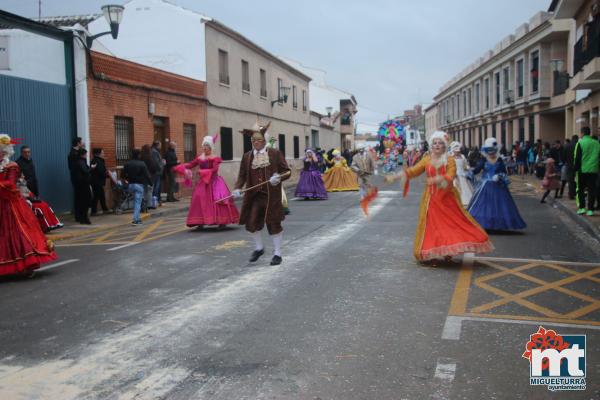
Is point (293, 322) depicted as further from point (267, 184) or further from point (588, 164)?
point (588, 164)

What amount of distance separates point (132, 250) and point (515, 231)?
6831 mm

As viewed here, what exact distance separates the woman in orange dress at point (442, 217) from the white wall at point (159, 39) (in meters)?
16.8

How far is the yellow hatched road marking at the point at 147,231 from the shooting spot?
11.0 m

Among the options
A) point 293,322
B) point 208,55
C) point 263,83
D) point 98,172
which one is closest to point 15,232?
point 293,322

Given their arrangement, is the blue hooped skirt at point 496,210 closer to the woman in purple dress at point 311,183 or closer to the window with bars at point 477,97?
the woman in purple dress at point 311,183

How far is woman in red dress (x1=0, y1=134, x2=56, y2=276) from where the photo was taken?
739 centimetres

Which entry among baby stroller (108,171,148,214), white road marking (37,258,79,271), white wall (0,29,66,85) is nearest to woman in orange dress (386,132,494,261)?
white road marking (37,258,79,271)

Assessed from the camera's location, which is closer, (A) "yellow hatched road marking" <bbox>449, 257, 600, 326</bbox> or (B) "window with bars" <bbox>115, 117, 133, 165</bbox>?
(A) "yellow hatched road marking" <bbox>449, 257, 600, 326</bbox>

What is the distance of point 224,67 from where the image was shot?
2536 cm

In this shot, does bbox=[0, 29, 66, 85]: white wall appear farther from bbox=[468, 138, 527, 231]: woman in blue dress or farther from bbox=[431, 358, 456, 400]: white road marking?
bbox=[431, 358, 456, 400]: white road marking

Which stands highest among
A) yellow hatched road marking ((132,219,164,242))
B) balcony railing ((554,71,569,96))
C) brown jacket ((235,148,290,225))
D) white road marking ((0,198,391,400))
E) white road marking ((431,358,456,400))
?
balcony railing ((554,71,569,96))

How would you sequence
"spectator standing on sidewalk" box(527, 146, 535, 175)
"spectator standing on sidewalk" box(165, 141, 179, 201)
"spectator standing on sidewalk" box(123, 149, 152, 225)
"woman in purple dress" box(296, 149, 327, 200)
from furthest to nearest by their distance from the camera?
"spectator standing on sidewalk" box(527, 146, 535, 175), "woman in purple dress" box(296, 149, 327, 200), "spectator standing on sidewalk" box(165, 141, 179, 201), "spectator standing on sidewalk" box(123, 149, 152, 225)

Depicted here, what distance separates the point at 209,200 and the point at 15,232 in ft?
15.8

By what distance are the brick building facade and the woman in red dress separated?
833cm
